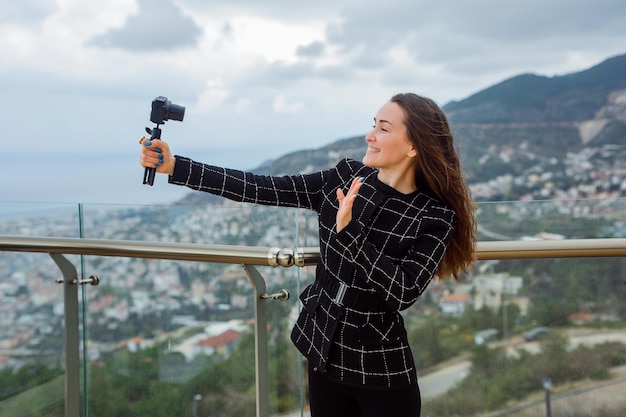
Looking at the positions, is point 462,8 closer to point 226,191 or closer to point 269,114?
point 269,114

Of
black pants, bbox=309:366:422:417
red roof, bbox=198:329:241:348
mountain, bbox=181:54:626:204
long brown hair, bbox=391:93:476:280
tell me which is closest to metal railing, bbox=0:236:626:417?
red roof, bbox=198:329:241:348

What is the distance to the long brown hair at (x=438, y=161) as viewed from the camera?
1480mm

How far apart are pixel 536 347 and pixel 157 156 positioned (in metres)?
1.30

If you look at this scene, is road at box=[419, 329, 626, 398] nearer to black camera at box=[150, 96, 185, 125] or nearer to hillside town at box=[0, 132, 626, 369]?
hillside town at box=[0, 132, 626, 369]

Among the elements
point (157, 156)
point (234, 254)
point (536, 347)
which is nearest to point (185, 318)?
point (234, 254)

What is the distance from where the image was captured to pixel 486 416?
6.56ft

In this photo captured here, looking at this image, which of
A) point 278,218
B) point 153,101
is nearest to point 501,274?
point 278,218

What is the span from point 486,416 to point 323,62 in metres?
32.4

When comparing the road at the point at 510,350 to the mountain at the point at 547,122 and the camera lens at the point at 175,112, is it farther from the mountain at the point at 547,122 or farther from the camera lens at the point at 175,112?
the mountain at the point at 547,122

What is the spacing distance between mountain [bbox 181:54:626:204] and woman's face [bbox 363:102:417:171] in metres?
15.7

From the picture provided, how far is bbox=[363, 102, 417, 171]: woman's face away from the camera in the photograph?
1488 millimetres

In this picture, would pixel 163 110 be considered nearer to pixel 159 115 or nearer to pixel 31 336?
pixel 159 115

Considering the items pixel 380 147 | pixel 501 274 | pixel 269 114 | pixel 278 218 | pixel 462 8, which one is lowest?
pixel 501 274

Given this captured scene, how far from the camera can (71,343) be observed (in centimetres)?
226
